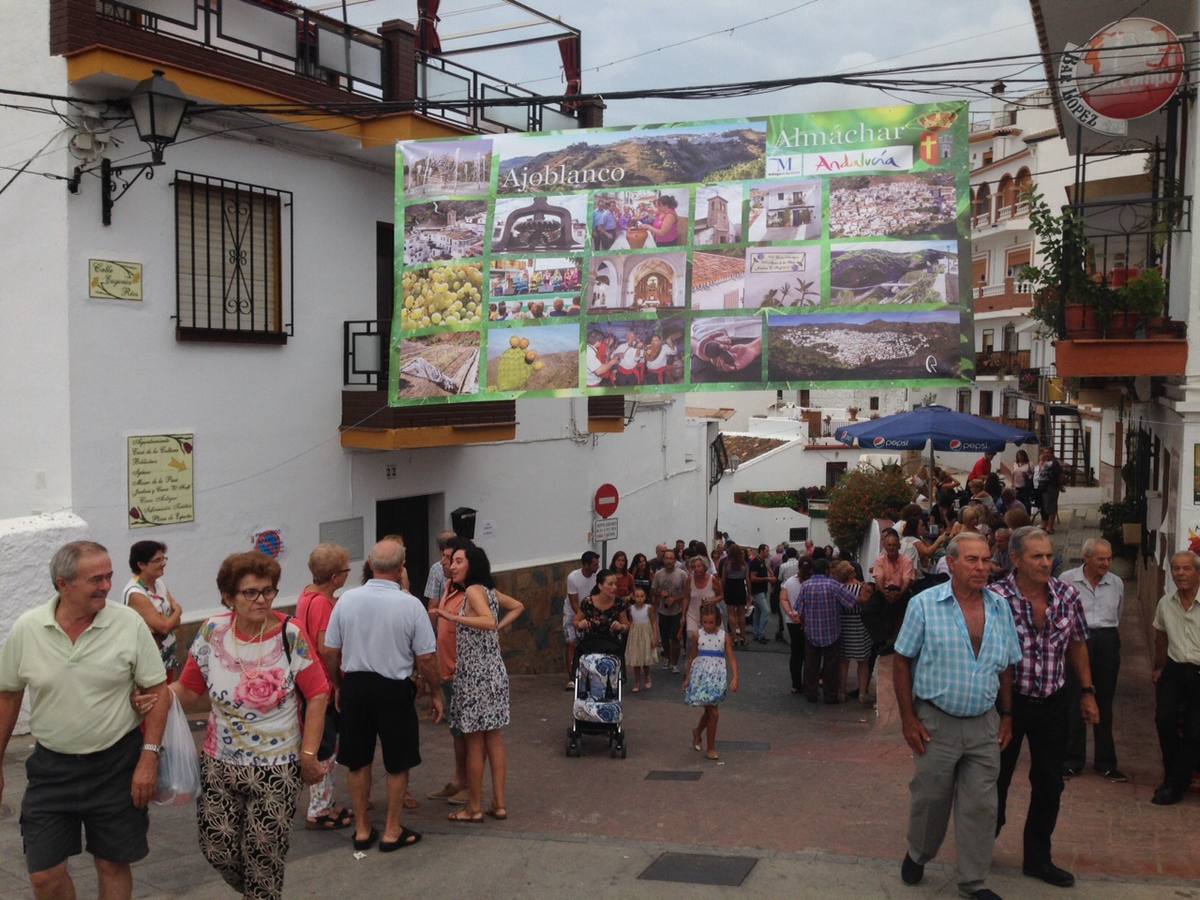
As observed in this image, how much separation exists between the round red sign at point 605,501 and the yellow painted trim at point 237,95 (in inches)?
235

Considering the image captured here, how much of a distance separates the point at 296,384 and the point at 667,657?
655 centimetres

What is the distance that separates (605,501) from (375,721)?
11.0 m

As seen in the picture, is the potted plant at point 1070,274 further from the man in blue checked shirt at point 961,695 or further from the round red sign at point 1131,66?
the man in blue checked shirt at point 961,695

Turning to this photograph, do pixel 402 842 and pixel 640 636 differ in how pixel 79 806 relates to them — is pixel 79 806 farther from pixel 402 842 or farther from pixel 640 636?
pixel 640 636

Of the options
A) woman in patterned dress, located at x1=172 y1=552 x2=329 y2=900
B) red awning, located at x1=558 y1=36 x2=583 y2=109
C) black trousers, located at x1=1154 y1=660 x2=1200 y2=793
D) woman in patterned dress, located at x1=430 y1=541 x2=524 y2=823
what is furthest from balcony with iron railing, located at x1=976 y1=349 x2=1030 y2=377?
woman in patterned dress, located at x1=172 y1=552 x2=329 y2=900

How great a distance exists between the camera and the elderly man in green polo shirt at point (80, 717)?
480cm

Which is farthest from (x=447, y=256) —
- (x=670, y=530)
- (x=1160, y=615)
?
(x=670, y=530)

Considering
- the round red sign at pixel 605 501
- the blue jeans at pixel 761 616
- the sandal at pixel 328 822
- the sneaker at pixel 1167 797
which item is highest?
the round red sign at pixel 605 501

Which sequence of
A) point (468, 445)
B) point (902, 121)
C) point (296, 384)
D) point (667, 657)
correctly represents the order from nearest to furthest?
point (902, 121) < point (296, 384) < point (468, 445) < point (667, 657)

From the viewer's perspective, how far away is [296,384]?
1264cm

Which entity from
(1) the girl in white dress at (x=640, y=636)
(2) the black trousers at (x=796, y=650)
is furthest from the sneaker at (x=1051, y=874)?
(1) the girl in white dress at (x=640, y=636)

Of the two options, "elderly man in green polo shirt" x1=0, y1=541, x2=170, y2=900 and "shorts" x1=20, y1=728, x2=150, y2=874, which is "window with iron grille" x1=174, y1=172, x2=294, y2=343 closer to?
"elderly man in green polo shirt" x1=0, y1=541, x2=170, y2=900

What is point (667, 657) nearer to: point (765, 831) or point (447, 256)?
point (447, 256)

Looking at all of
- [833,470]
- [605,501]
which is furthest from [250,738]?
[833,470]
